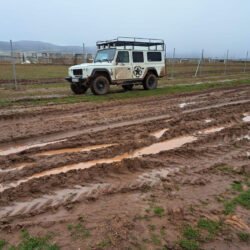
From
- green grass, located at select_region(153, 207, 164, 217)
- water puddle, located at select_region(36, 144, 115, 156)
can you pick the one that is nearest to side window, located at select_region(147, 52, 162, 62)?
water puddle, located at select_region(36, 144, 115, 156)

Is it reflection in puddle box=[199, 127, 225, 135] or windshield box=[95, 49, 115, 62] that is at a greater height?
windshield box=[95, 49, 115, 62]

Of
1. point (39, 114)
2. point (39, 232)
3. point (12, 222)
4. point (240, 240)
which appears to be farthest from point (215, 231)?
point (39, 114)

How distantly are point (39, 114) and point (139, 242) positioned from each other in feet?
26.2

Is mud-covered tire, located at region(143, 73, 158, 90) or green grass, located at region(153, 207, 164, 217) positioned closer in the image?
green grass, located at region(153, 207, 164, 217)

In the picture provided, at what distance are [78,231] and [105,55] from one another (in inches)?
524

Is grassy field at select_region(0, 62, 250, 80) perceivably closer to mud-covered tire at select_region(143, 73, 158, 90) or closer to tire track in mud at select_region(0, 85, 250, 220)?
mud-covered tire at select_region(143, 73, 158, 90)

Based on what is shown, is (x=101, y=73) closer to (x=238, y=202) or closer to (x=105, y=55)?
(x=105, y=55)

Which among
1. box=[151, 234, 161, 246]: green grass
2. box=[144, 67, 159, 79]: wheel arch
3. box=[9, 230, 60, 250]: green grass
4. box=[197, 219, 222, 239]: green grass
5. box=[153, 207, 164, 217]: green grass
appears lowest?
box=[197, 219, 222, 239]: green grass

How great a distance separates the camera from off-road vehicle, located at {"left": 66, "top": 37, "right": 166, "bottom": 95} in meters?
15.9

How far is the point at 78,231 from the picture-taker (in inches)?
161

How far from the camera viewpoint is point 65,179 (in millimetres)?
5742

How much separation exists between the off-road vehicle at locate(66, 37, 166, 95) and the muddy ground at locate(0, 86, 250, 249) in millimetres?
5231

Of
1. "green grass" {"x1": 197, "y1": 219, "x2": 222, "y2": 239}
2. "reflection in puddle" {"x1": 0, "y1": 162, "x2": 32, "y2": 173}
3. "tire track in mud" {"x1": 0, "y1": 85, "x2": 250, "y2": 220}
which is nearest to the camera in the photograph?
"green grass" {"x1": 197, "y1": 219, "x2": 222, "y2": 239}

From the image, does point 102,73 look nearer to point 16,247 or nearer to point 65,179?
point 65,179
